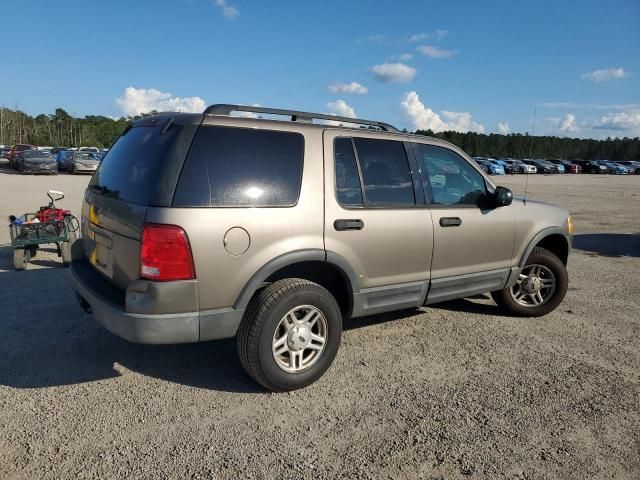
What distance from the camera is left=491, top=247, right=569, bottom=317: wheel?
4.98 m

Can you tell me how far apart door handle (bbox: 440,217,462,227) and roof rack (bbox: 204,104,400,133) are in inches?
34.9

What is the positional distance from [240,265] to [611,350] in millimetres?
3473

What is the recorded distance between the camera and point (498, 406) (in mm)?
3242

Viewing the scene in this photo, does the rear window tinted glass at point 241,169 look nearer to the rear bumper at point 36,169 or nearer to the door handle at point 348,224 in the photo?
the door handle at point 348,224

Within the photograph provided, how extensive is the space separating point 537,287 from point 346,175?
276 cm

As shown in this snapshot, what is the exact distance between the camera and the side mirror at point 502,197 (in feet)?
14.3

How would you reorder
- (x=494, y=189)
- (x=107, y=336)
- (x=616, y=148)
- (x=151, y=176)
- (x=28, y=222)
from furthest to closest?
1. (x=616, y=148)
2. (x=28, y=222)
3. (x=494, y=189)
4. (x=107, y=336)
5. (x=151, y=176)

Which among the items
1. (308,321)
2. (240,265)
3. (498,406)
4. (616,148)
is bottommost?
(498,406)

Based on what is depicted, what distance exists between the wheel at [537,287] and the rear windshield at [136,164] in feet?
12.3

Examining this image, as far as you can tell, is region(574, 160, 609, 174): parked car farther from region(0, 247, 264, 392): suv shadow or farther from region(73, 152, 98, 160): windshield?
region(0, 247, 264, 392): suv shadow

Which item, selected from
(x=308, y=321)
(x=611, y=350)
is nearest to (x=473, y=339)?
(x=611, y=350)

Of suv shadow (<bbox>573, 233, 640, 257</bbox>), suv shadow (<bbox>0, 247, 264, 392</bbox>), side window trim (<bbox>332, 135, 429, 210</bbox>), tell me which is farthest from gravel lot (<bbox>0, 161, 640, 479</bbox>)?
suv shadow (<bbox>573, 233, 640, 257</bbox>)

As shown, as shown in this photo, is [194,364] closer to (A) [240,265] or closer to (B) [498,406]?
(A) [240,265]

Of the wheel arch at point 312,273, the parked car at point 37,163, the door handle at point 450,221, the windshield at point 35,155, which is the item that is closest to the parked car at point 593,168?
the parked car at point 37,163
